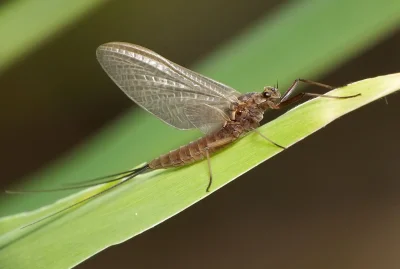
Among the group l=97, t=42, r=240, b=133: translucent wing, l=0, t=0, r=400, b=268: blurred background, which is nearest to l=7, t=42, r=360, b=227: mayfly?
l=97, t=42, r=240, b=133: translucent wing

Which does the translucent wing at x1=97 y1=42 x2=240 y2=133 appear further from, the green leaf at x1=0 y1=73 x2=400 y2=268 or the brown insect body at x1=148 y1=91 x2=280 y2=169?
the green leaf at x1=0 y1=73 x2=400 y2=268

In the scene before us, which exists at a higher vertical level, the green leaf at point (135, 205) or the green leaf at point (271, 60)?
the green leaf at point (271, 60)

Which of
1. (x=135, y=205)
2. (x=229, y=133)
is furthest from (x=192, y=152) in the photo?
(x=135, y=205)

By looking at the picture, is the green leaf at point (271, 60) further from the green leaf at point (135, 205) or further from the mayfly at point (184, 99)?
the green leaf at point (135, 205)

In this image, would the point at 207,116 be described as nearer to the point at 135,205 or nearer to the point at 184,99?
the point at 184,99

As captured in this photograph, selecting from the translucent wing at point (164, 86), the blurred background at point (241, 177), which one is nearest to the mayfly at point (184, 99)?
the translucent wing at point (164, 86)

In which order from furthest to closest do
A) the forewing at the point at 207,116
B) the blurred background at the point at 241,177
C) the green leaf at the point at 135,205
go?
the blurred background at the point at 241,177 → the forewing at the point at 207,116 → the green leaf at the point at 135,205

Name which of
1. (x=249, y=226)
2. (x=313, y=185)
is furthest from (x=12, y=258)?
(x=313, y=185)
